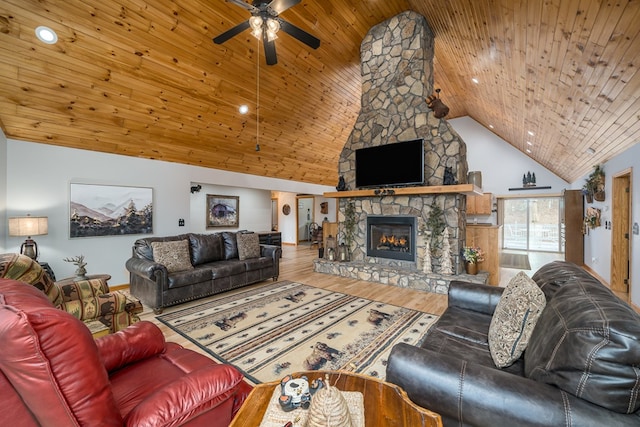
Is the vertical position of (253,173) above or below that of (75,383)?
above

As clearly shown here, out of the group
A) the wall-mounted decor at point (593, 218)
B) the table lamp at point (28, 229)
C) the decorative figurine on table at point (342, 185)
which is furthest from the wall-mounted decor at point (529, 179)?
the table lamp at point (28, 229)

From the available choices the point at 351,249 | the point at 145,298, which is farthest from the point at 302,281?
the point at 145,298

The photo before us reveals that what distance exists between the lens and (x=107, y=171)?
14.9ft

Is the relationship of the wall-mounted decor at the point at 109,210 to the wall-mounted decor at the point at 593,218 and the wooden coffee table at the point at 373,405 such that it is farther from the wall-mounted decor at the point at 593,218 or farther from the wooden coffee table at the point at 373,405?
the wall-mounted decor at the point at 593,218

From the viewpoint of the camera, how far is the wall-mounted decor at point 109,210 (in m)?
4.26

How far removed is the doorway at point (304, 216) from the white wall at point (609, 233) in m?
8.51

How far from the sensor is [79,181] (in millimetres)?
4258

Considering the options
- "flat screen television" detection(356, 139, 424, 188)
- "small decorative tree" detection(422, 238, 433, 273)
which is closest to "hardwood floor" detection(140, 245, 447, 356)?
"small decorative tree" detection(422, 238, 433, 273)

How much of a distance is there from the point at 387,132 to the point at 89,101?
15.4 ft

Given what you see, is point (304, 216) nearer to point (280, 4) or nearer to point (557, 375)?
point (280, 4)

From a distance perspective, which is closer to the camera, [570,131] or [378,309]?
[378,309]

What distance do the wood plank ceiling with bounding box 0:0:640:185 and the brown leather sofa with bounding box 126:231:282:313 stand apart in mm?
1938

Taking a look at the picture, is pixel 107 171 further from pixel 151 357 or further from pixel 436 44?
pixel 436 44

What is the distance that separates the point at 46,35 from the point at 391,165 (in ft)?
15.8
